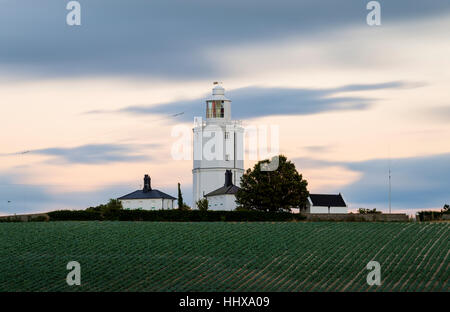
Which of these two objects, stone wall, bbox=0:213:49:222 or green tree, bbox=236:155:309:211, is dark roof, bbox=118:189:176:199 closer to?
green tree, bbox=236:155:309:211

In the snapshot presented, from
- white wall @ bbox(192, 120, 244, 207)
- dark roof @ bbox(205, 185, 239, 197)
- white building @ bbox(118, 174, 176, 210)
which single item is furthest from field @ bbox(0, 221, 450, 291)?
white building @ bbox(118, 174, 176, 210)

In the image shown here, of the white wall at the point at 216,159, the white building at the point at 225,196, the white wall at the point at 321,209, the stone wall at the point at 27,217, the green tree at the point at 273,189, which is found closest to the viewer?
the stone wall at the point at 27,217

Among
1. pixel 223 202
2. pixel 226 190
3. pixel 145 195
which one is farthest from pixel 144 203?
pixel 223 202

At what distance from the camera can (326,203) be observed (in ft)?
450

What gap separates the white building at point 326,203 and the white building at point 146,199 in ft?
89.4

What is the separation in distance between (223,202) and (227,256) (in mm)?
72973

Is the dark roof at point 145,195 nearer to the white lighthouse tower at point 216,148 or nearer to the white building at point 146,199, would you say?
the white building at point 146,199

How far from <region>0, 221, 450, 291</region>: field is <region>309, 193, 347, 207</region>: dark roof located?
A: 217 feet

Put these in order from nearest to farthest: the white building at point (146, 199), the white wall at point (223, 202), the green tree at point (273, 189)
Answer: the green tree at point (273, 189) < the white wall at point (223, 202) < the white building at point (146, 199)

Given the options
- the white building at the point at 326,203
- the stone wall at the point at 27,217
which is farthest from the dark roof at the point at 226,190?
the stone wall at the point at 27,217

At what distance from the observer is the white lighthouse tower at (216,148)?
131500 millimetres
